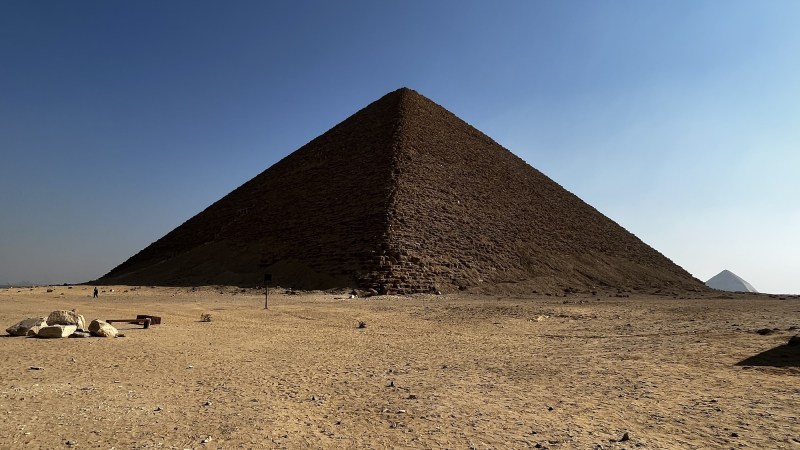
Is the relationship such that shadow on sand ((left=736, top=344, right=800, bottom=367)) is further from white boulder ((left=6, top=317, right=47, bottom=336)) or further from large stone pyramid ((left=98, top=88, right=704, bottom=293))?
large stone pyramid ((left=98, top=88, right=704, bottom=293))

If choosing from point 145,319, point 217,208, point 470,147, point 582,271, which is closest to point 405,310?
point 145,319

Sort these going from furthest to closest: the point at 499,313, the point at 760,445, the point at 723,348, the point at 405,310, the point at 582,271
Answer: the point at 582,271, the point at 405,310, the point at 499,313, the point at 723,348, the point at 760,445

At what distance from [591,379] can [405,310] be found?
35.9ft

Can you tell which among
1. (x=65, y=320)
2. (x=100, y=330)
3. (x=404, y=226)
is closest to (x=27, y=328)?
(x=65, y=320)

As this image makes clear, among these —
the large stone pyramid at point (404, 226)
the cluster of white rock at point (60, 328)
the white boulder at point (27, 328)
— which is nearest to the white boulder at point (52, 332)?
the cluster of white rock at point (60, 328)

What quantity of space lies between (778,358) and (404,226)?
79.9 ft

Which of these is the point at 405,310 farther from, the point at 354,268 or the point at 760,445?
the point at 760,445

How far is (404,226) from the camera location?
101ft

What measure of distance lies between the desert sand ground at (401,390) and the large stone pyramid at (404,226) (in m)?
15.8

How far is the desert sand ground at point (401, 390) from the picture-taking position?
4051mm

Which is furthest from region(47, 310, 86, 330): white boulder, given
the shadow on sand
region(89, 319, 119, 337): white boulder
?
the shadow on sand

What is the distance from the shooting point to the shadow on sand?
6.86 m

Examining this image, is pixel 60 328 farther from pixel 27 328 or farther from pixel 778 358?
pixel 778 358

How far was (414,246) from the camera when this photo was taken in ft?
94.4
